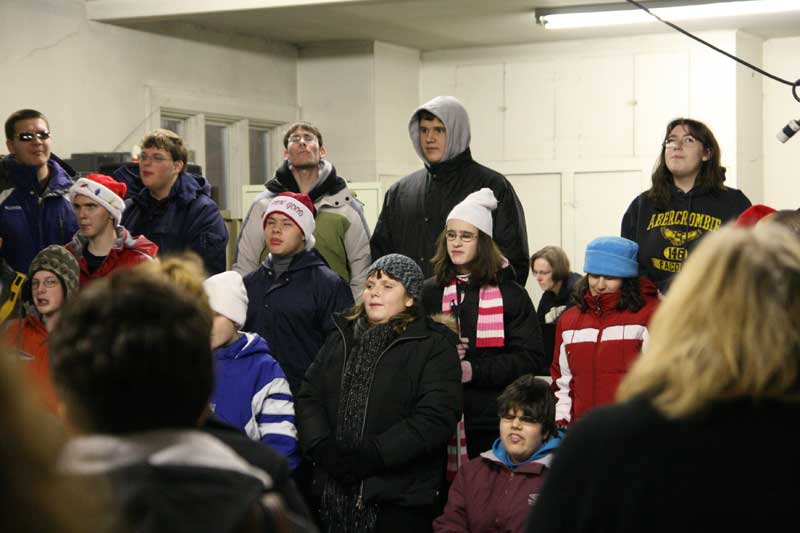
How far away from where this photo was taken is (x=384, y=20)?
7.94m

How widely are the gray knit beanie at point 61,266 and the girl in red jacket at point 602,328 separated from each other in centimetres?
169

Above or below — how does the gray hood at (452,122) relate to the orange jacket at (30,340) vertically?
above

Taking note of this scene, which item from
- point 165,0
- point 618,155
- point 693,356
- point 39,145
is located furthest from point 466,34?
point 693,356

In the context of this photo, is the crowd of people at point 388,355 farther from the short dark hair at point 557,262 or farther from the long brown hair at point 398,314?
the short dark hair at point 557,262

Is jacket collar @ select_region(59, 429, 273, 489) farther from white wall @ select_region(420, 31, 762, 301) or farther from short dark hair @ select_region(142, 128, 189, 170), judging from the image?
white wall @ select_region(420, 31, 762, 301)

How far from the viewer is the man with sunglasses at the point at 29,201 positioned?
4801mm

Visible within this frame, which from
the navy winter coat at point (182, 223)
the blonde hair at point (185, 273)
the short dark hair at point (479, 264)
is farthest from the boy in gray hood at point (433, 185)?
the blonde hair at point (185, 273)

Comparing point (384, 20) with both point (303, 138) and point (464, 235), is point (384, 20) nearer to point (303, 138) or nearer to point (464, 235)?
point (303, 138)

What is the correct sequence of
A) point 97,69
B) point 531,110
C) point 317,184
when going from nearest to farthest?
point 317,184 → point 97,69 → point 531,110

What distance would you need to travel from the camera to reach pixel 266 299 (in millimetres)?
4172

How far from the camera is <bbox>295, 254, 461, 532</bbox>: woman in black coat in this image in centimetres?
355

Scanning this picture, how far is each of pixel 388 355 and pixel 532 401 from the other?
48cm

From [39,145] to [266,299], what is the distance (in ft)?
4.47

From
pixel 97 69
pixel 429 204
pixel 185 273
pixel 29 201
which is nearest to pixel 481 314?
pixel 429 204
